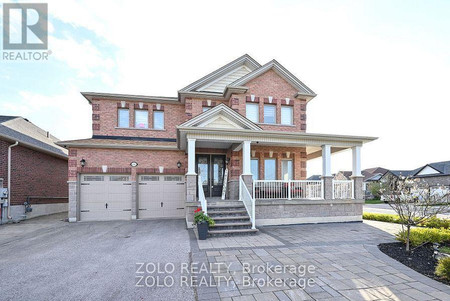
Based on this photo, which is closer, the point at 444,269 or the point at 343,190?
the point at 444,269

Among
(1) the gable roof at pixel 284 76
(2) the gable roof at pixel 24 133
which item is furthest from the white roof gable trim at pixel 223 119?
(2) the gable roof at pixel 24 133

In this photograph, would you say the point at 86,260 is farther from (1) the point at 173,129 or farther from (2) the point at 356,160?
(2) the point at 356,160

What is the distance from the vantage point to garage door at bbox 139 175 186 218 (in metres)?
Answer: 10.8

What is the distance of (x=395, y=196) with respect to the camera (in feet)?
19.5

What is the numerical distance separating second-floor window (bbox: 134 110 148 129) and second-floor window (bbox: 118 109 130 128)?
425 millimetres

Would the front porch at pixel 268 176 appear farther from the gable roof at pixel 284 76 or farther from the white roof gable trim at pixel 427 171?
the white roof gable trim at pixel 427 171

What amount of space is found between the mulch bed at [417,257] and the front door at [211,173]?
23.8 feet

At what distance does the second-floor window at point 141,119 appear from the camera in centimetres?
1191

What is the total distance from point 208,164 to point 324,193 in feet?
19.1

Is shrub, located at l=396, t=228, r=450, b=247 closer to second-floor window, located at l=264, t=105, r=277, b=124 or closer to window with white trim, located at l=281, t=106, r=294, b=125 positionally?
window with white trim, located at l=281, t=106, r=294, b=125

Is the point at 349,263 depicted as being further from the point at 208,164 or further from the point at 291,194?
the point at 208,164

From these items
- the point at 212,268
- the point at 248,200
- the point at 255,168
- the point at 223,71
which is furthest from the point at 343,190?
the point at 223,71

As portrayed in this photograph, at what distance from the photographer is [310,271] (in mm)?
4242

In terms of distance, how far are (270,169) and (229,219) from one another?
450cm
